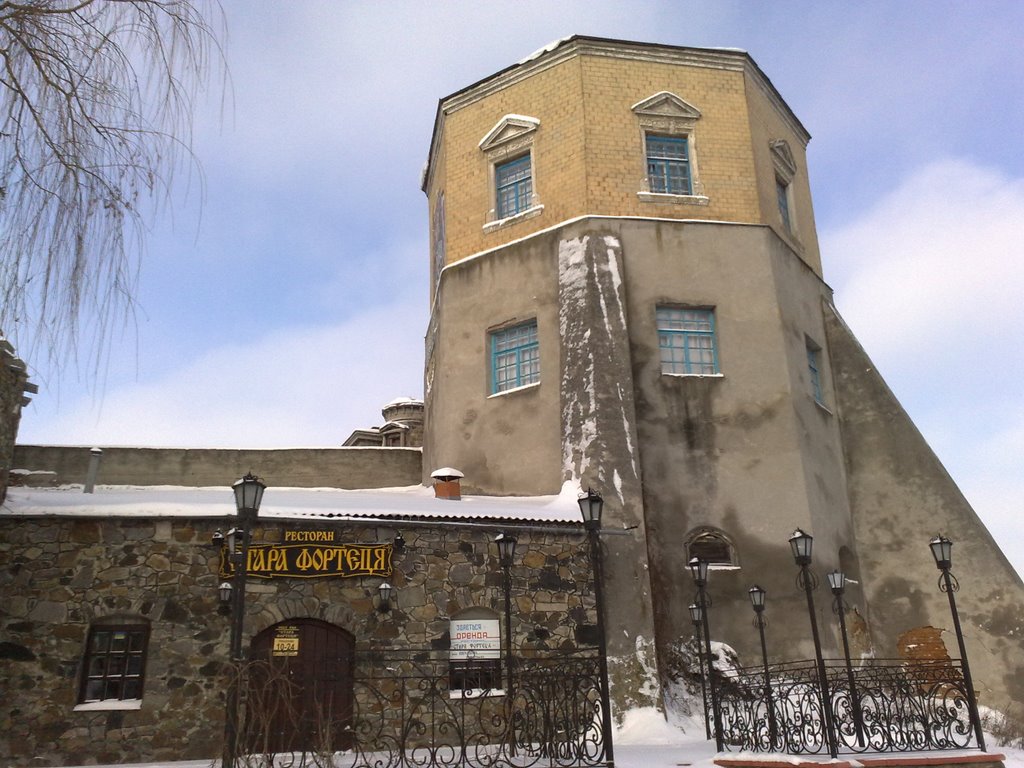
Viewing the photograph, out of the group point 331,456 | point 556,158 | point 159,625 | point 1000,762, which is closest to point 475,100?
point 556,158

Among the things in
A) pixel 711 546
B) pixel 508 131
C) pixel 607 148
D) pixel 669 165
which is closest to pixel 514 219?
pixel 508 131

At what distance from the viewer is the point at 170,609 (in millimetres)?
12844

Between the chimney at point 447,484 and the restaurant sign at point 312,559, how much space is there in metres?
2.93

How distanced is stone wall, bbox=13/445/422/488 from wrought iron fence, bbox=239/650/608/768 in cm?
906

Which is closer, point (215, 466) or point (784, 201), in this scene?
point (784, 201)

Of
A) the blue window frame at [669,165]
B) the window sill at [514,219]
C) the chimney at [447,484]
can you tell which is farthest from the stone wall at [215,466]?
the blue window frame at [669,165]

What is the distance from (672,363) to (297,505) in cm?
798

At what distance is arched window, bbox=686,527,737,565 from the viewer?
1634 centimetres

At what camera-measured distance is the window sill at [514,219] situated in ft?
63.5

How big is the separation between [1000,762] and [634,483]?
718 cm

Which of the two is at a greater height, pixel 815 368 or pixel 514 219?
pixel 514 219

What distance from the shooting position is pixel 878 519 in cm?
1822

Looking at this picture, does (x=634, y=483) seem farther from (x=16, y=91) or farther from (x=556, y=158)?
(x=16, y=91)

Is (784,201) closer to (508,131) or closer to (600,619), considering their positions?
(508,131)
